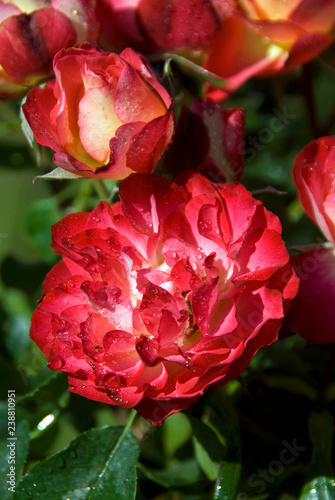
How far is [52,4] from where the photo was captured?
45cm

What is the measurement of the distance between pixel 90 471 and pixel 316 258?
28 centimetres

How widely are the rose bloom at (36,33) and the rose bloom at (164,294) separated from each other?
0.46 feet

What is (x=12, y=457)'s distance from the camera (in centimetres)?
53

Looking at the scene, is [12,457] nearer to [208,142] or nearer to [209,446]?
[209,446]

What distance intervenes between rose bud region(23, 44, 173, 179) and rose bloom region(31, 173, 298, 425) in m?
0.02

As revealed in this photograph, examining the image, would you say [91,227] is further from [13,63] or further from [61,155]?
[13,63]

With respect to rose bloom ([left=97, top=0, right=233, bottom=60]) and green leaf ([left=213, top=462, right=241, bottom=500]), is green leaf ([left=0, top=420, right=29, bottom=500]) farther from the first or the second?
rose bloom ([left=97, top=0, right=233, bottom=60])

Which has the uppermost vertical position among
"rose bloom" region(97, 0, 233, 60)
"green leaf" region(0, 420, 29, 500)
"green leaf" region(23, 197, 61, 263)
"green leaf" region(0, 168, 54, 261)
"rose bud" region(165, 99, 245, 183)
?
"rose bloom" region(97, 0, 233, 60)

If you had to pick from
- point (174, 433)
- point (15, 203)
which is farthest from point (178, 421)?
point (15, 203)

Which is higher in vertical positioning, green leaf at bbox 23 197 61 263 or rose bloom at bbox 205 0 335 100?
rose bloom at bbox 205 0 335 100

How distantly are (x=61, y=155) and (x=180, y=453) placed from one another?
0.41 metres

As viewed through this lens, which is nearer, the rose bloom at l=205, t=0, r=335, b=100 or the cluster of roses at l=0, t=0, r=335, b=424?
the cluster of roses at l=0, t=0, r=335, b=424

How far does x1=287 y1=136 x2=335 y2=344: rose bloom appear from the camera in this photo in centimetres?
40

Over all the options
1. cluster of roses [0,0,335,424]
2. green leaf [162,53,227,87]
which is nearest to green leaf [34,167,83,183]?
cluster of roses [0,0,335,424]
